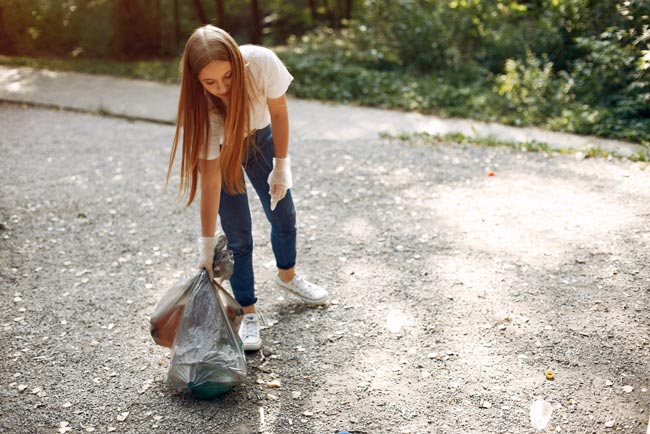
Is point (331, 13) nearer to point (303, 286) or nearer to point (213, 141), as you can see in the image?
point (303, 286)

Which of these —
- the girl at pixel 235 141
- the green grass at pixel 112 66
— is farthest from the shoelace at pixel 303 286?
the green grass at pixel 112 66

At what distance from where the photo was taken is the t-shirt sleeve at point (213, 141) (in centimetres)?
267

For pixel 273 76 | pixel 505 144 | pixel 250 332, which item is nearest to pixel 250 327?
pixel 250 332

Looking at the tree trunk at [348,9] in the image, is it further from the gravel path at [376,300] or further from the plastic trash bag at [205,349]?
the plastic trash bag at [205,349]

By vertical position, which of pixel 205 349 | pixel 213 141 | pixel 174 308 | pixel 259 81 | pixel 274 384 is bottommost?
pixel 274 384

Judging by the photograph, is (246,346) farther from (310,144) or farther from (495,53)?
(495,53)

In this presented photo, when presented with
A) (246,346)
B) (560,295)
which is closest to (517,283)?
(560,295)

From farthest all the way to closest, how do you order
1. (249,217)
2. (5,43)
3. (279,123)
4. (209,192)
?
(5,43), (249,217), (279,123), (209,192)

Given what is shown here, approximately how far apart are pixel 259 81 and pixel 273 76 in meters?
0.07

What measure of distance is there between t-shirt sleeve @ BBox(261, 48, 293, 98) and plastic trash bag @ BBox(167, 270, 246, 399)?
90 centimetres

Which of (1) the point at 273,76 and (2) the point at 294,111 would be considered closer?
(1) the point at 273,76

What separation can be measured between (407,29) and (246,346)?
7280 millimetres

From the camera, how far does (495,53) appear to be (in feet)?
28.5

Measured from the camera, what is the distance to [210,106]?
2676mm
